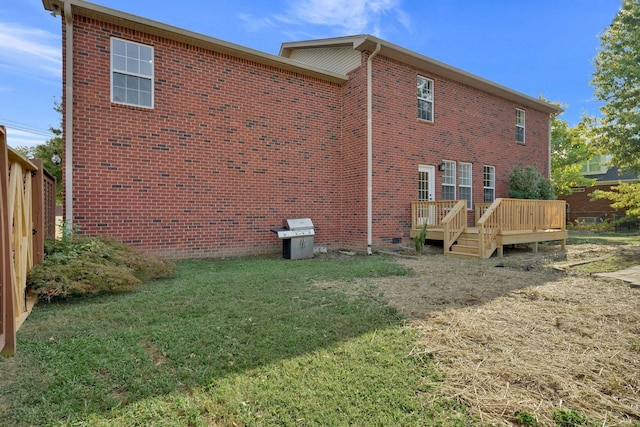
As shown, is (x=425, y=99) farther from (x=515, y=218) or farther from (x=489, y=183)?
(x=515, y=218)

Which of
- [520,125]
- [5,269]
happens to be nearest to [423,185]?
[520,125]

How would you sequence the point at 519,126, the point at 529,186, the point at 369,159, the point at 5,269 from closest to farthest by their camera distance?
the point at 5,269 < the point at 369,159 < the point at 529,186 < the point at 519,126

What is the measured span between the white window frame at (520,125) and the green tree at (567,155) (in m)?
7.35

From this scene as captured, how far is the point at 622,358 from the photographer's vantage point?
9.05 ft

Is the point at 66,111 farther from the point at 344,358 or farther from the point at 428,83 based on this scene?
the point at 428,83

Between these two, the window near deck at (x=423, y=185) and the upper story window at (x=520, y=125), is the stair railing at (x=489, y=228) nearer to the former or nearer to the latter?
the window near deck at (x=423, y=185)

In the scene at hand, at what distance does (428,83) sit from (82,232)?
10118 mm

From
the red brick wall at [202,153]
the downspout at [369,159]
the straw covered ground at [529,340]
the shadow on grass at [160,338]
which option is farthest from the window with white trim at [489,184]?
the shadow on grass at [160,338]

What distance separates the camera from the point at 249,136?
8531 millimetres

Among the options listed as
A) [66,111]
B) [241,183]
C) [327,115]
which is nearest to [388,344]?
[241,183]

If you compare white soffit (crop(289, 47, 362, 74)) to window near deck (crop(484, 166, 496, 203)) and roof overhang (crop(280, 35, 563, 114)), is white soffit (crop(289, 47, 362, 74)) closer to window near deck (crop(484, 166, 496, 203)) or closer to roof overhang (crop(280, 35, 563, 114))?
roof overhang (crop(280, 35, 563, 114))

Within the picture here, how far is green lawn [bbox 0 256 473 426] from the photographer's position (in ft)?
6.65

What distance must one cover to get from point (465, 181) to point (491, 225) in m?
3.55

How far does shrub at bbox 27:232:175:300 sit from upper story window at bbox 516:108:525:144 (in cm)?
1377
